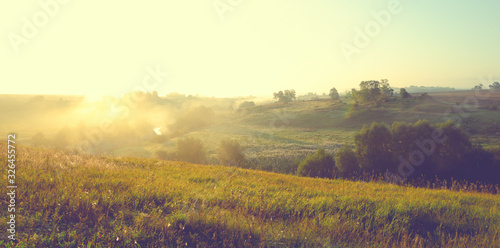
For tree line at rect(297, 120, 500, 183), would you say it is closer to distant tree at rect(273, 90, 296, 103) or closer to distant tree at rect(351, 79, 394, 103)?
distant tree at rect(351, 79, 394, 103)

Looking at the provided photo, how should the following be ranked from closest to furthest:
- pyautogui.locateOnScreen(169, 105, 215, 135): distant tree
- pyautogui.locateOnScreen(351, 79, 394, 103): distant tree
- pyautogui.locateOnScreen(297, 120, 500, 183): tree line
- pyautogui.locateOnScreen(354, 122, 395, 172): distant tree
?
pyautogui.locateOnScreen(297, 120, 500, 183): tree line
pyautogui.locateOnScreen(354, 122, 395, 172): distant tree
pyautogui.locateOnScreen(169, 105, 215, 135): distant tree
pyautogui.locateOnScreen(351, 79, 394, 103): distant tree

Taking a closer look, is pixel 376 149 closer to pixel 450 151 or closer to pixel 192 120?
pixel 450 151

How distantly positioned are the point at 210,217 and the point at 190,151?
50.1m

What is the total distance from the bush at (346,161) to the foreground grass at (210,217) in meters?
28.1

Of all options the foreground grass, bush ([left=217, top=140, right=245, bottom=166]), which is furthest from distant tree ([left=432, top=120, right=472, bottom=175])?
bush ([left=217, top=140, right=245, bottom=166])

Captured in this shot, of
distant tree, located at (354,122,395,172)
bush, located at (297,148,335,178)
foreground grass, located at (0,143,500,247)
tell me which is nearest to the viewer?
foreground grass, located at (0,143,500,247)

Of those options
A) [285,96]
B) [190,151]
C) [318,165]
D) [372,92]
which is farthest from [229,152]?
[285,96]

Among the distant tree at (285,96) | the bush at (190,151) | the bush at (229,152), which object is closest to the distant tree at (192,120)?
the bush at (190,151)

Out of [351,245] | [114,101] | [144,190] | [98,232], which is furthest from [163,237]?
[114,101]

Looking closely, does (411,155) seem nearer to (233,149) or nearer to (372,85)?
(233,149)

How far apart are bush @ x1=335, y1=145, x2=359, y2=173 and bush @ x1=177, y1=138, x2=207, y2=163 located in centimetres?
2831

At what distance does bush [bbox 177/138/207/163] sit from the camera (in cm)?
5272

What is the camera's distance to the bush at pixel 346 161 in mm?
34906

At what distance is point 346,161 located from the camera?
35344 mm
